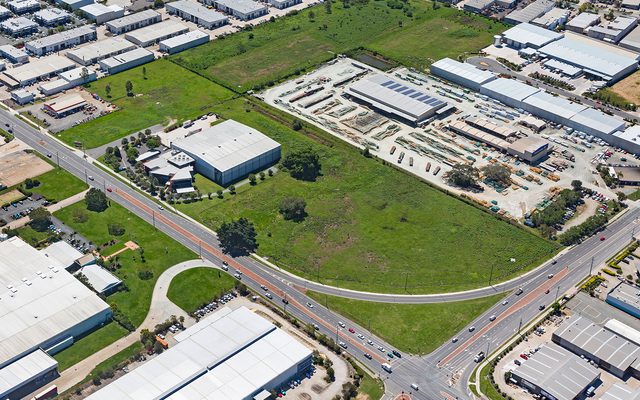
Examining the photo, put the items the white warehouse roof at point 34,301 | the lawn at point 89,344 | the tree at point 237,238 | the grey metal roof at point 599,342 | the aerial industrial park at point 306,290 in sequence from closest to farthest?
the aerial industrial park at point 306,290 < the white warehouse roof at point 34,301 < the lawn at point 89,344 < the grey metal roof at point 599,342 < the tree at point 237,238

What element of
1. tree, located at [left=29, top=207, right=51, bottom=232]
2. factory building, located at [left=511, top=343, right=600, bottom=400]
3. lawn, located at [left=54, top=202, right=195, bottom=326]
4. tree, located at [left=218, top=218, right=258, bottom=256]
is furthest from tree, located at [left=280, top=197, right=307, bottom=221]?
factory building, located at [left=511, top=343, right=600, bottom=400]

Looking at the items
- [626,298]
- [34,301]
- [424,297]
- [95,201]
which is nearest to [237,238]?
[95,201]

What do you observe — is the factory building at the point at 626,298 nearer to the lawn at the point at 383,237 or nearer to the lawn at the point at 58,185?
the lawn at the point at 383,237

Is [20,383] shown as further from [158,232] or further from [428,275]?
[428,275]

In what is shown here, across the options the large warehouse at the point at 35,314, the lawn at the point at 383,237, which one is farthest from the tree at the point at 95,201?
the large warehouse at the point at 35,314

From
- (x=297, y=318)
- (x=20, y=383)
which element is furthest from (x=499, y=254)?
(x=20, y=383)

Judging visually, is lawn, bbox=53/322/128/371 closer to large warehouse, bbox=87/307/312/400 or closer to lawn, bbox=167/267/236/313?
large warehouse, bbox=87/307/312/400

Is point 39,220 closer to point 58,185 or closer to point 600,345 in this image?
point 58,185
